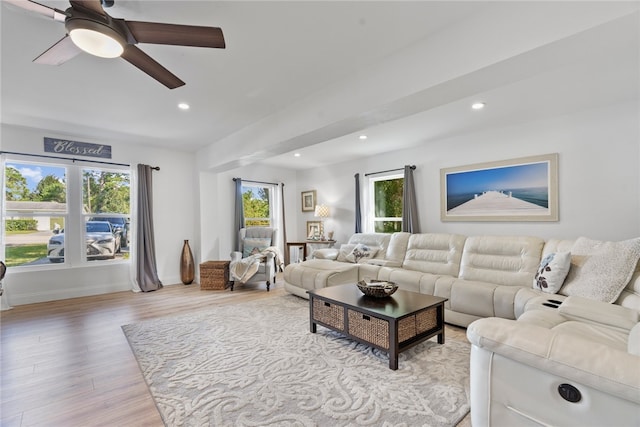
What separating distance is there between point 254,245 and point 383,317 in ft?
12.6

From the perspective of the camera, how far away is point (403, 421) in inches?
67.8

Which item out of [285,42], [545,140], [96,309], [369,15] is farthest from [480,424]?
[96,309]

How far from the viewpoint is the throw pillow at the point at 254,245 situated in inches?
225

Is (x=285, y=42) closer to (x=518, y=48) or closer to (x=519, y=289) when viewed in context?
(x=518, y=48)

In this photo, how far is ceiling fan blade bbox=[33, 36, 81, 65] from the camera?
1.85 metres

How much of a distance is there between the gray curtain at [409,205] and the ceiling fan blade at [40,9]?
14.7 ft

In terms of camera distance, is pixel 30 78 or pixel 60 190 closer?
pixel 30 78

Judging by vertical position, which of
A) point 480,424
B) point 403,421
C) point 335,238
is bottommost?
point 403,421

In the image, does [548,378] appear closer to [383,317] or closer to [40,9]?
[383,317]

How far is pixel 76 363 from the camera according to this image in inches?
98.7

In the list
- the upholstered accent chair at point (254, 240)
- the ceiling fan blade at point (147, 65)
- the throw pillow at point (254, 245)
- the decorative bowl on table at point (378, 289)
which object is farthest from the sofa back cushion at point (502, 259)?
the ceiling fan blade at point (147, 65)

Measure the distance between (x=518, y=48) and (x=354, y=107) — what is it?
1271 mm

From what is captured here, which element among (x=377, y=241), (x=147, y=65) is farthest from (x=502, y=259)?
(x=147, y=65)

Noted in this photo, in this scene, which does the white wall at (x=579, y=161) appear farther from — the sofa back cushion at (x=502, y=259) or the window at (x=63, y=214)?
the window at (x=63, y=214)
